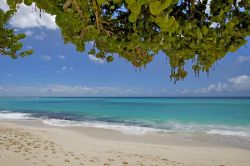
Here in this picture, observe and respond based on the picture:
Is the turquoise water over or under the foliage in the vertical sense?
under

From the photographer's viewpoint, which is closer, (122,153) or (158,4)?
(158,4)

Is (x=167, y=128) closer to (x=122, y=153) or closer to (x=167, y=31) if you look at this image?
(x=122, y=153)

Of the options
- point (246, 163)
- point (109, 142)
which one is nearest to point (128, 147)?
point (109, 142)

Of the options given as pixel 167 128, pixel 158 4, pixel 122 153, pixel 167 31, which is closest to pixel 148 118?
pixel 167 128

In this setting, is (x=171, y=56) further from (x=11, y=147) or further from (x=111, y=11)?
(x=11, y=147)

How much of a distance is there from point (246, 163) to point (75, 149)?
25.0ft

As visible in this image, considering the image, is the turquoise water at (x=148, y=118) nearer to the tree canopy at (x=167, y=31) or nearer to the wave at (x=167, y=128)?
the wave at (x=167, y=128)

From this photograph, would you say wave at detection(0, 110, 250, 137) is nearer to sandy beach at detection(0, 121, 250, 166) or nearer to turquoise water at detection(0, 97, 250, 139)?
turquoise water at detection(0, 97, 250, 139)

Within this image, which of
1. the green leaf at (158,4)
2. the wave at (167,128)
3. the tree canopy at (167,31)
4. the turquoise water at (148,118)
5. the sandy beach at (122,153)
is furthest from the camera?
the turquoise water at (148,118)

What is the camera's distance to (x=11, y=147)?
12.2 meters

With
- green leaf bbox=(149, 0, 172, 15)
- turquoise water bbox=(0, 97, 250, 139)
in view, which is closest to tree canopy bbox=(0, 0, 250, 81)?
green leaf bbox=(149, 0, 172, 15)

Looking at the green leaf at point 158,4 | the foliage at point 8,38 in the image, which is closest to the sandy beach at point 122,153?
the foliage at point 8,38

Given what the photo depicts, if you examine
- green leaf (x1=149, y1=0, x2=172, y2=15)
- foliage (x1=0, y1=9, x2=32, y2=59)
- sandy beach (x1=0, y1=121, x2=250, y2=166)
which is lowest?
sandy beach (x1=0, y1=121, x2=250, y2=166)

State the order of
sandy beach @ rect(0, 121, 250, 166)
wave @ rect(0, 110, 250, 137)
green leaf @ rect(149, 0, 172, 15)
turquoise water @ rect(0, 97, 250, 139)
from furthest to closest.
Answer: turquoise water @ rect(0, 97, 250, 139) → wave @ rect(0, 110, 250, 137) → sandy beach @ rect(0, 121, 250, 166) → green leaf @ rect(149, 0, 172, 15)
